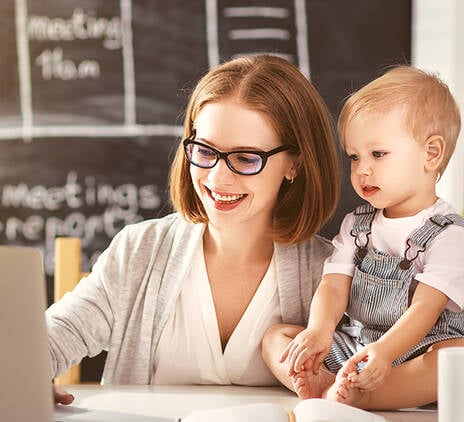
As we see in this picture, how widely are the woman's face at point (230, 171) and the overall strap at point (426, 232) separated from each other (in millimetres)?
274

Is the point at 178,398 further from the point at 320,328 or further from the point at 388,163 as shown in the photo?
the point at 388,163

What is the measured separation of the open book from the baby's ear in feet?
1.59

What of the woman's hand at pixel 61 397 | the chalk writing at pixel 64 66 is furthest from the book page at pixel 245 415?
the chalk writing at pixel 64 66

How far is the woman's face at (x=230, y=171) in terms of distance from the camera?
4.45 ft

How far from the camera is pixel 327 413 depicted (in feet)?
3.10

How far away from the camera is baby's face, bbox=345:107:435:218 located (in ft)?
4.28

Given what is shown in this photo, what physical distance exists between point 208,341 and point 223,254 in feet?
0.57

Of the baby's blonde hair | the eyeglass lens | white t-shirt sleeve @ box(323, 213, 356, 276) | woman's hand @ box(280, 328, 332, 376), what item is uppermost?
the baby's blonde hair

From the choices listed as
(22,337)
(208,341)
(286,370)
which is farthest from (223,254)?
(22,337)

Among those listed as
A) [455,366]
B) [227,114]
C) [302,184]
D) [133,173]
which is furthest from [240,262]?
[133,173]

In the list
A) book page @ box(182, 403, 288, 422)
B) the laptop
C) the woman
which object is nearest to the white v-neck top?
the woman

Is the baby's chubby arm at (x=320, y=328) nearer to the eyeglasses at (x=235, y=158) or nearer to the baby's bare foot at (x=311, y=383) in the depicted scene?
the baby's bare foot at (x=311, y=383)

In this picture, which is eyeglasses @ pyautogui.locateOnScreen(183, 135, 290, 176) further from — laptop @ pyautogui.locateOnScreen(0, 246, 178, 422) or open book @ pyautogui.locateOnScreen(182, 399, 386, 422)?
laptop @ pyautogui.locateOnScreen(0, 246, 178, 422)

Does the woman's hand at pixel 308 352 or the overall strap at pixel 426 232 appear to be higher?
the overall strap at pixel 426 232
